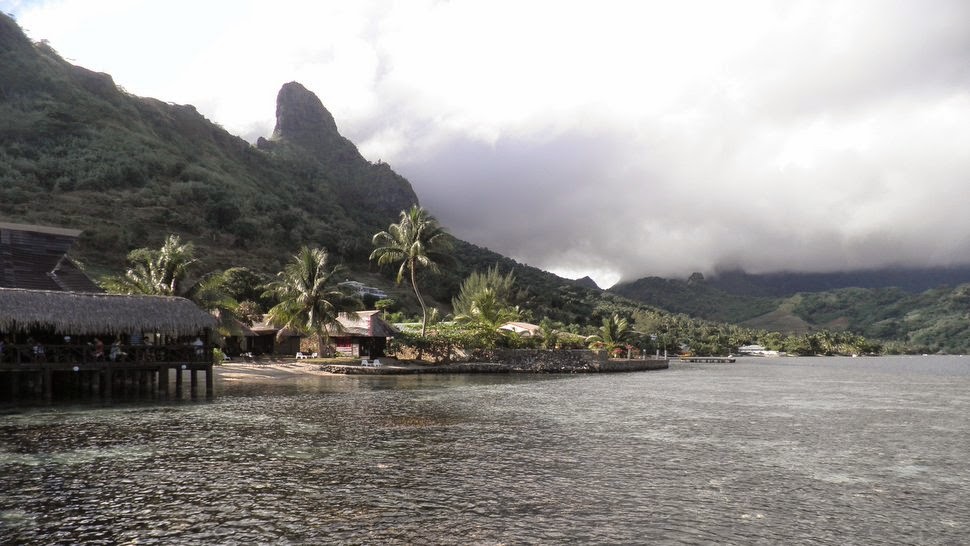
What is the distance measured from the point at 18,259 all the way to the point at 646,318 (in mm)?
109900

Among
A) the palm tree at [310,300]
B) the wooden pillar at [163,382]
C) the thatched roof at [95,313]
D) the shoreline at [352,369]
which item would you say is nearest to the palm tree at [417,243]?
the shoreline at [352,369]

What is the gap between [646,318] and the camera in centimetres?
12706

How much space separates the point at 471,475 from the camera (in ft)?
48.3

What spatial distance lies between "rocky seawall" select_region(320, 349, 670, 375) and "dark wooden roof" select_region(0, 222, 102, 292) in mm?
16838

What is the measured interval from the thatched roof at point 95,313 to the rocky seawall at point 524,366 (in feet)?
55.5

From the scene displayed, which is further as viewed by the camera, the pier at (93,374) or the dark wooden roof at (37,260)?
the dark wooden roof at (37,260)

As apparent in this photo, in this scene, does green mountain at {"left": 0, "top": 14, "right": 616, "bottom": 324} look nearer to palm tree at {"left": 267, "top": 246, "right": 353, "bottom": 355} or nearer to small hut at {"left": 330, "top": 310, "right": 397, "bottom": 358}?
small hut at {"left": 330, "top": 310, "right": 397, "bottom": 358}

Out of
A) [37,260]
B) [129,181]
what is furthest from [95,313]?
[129,181]

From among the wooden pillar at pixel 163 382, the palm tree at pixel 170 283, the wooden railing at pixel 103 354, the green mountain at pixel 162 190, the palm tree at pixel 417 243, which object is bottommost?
the wooden pillar at pixel 163 382

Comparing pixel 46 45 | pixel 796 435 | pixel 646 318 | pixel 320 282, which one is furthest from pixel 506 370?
pixel 46 45

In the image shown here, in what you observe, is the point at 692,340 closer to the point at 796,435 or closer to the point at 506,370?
the point at 506,370

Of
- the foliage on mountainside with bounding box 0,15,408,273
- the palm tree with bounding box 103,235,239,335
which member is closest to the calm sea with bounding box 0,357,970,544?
the palm tree with bounding box 103,235,239,335

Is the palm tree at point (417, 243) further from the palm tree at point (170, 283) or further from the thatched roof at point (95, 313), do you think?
the thatched roof at point (95, 313)

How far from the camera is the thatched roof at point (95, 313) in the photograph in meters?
25.0
